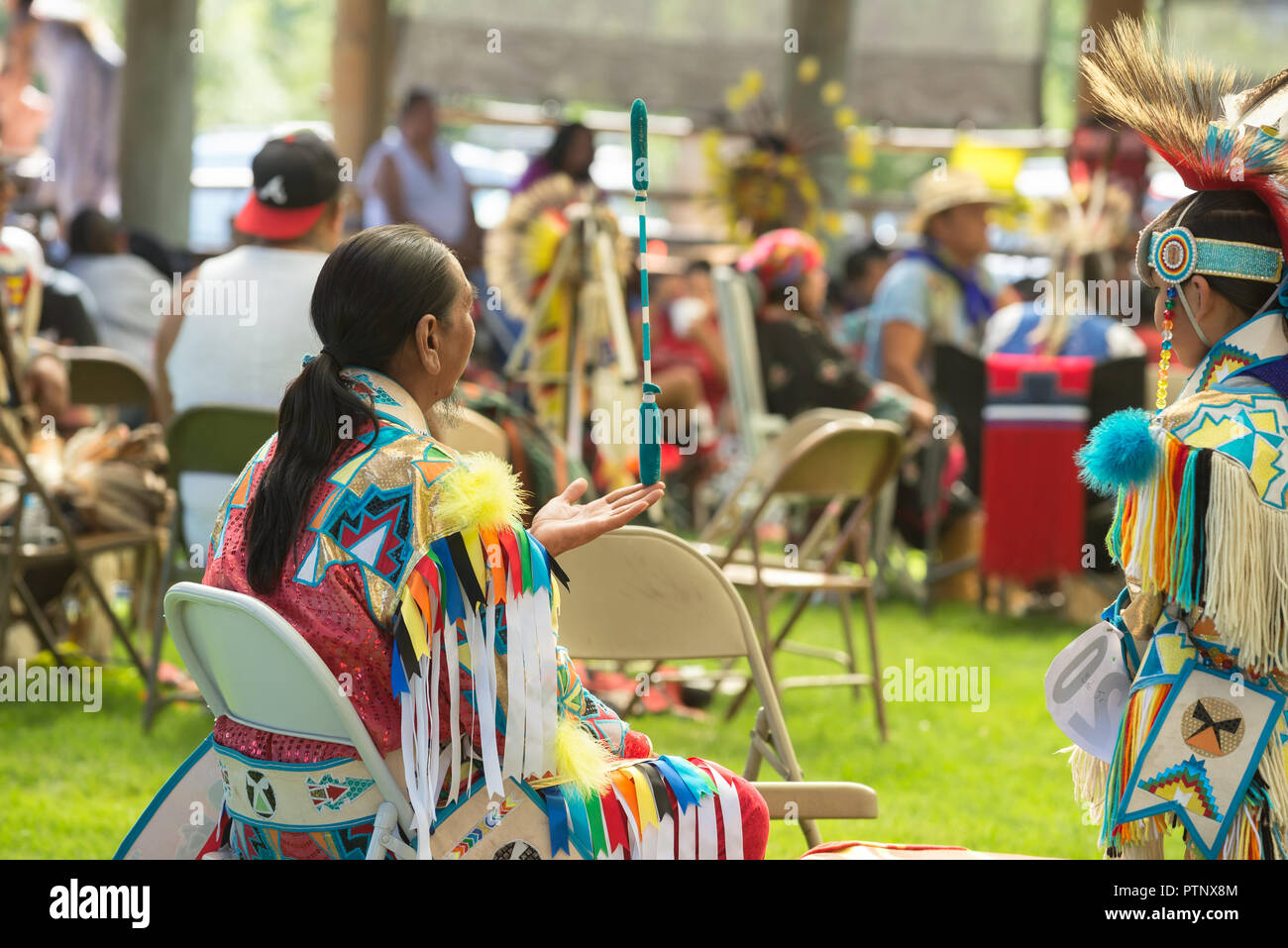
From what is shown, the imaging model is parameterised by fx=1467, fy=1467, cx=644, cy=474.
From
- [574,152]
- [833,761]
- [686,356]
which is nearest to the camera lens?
[833,761]

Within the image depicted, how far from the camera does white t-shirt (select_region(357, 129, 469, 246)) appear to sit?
7555 mm

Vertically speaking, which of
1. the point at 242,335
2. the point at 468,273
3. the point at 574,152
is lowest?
the point at 242,335

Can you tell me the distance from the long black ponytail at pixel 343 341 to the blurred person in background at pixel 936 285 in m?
4.72

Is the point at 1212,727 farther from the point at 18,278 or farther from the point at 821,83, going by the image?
the point at 821,83

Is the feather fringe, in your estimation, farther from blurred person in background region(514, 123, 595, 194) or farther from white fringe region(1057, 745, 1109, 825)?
blurred person in background region(514, 123, 595, 194)

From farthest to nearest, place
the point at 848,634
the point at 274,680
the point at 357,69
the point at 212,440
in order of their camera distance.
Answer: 1. the point at 357,69
2. the point at 848,634
3. the point at 212,440
4. the point at 274,680

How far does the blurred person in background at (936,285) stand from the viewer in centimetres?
629

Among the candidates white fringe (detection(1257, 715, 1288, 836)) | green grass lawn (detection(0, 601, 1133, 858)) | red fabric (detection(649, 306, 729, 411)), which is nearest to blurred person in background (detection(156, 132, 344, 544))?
green grass lawn (detection(0, 601, 1133, 858))

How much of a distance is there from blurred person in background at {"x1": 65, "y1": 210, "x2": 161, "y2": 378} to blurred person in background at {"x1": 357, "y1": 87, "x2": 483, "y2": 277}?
1.39m

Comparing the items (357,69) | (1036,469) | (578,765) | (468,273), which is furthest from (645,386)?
(357,69)

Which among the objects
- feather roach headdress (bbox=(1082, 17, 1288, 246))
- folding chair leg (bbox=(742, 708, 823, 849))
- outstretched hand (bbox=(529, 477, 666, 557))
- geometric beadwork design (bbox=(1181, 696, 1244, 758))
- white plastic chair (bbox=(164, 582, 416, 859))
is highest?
feather roach headdress (bbox=(1082, 17, 1288, 246))

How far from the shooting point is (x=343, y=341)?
178 cm

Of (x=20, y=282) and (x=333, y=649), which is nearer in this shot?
(x=333, y=649)

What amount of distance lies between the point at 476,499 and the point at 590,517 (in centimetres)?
18
